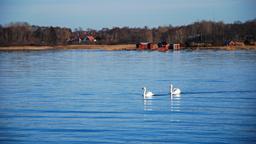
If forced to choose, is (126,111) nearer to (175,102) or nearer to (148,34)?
(175,102)

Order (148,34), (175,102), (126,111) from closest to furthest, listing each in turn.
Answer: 1. (126,111)
2. (175,102)
3. (148,34)

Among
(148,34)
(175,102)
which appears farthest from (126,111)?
(148,34)

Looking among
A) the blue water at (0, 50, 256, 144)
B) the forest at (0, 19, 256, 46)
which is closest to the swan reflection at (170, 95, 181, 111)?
the blue water at (0, 50, 256, 144)

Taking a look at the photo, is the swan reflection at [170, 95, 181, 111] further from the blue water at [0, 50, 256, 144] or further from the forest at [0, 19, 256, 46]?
the forest at [0, 19, 256, 46]

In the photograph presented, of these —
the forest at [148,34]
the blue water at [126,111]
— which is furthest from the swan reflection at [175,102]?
the forest at [148,34]

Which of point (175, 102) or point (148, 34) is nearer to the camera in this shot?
point (175, 102)

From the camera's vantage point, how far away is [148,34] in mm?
104688

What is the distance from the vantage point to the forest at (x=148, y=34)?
262ft

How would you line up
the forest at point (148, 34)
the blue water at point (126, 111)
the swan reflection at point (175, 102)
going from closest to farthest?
1. the blue water at point (126, 111)
2. the swan reflection at point (175, 102)
3. the forest at point (148, 34)

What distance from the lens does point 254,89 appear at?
18203 millimetres

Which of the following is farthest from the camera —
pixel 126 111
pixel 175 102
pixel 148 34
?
pixel 148 34

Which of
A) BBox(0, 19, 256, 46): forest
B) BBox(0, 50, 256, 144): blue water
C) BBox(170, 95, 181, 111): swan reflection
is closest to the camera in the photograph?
BBox(0, 50, 256, 144): blue water

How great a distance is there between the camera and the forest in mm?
80000

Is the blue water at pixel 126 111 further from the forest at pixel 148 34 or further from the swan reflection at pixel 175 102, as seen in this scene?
the forest at pixel 148 34
